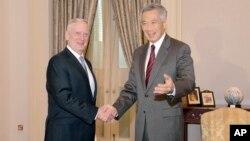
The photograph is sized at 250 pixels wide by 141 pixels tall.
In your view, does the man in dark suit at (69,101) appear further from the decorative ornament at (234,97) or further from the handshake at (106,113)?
the decorative ornament at (234,97)

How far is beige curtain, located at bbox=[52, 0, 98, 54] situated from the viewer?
4188 millimetres

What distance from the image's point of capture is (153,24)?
2.66 m

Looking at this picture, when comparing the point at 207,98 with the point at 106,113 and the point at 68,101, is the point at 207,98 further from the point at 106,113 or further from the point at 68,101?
the point at 68,101

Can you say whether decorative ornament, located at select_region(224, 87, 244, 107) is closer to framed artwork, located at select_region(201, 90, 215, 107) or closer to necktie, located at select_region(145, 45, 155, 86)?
framed artwork, located at select_region(201, 90, 215, 107)

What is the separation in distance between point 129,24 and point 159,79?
1.57 m

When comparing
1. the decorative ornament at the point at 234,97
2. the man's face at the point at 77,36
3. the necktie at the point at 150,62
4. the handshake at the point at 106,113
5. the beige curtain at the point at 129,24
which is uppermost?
the beige curtain at the point at 129,24

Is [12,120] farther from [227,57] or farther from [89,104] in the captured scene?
[227,57]

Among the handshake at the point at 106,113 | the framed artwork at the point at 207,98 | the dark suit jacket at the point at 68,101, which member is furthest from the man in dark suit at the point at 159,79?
the framed artwork at the point at 207,98

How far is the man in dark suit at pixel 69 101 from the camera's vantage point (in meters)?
2.53

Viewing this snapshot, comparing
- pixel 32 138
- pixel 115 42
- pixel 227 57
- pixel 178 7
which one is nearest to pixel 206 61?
pixel 227 57

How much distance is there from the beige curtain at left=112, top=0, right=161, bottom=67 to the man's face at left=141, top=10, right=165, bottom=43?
1.29 m

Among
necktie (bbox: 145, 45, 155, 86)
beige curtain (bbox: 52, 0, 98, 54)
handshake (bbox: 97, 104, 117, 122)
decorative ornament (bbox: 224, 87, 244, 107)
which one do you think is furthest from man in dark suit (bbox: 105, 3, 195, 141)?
beige curtain (bbox: 52, 0, 98, 54)

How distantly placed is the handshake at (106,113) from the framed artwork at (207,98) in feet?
4.02

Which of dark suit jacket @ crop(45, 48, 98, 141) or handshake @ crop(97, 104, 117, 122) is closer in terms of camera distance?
dark suit jacket @ crop(45, 48, 98, 141)
